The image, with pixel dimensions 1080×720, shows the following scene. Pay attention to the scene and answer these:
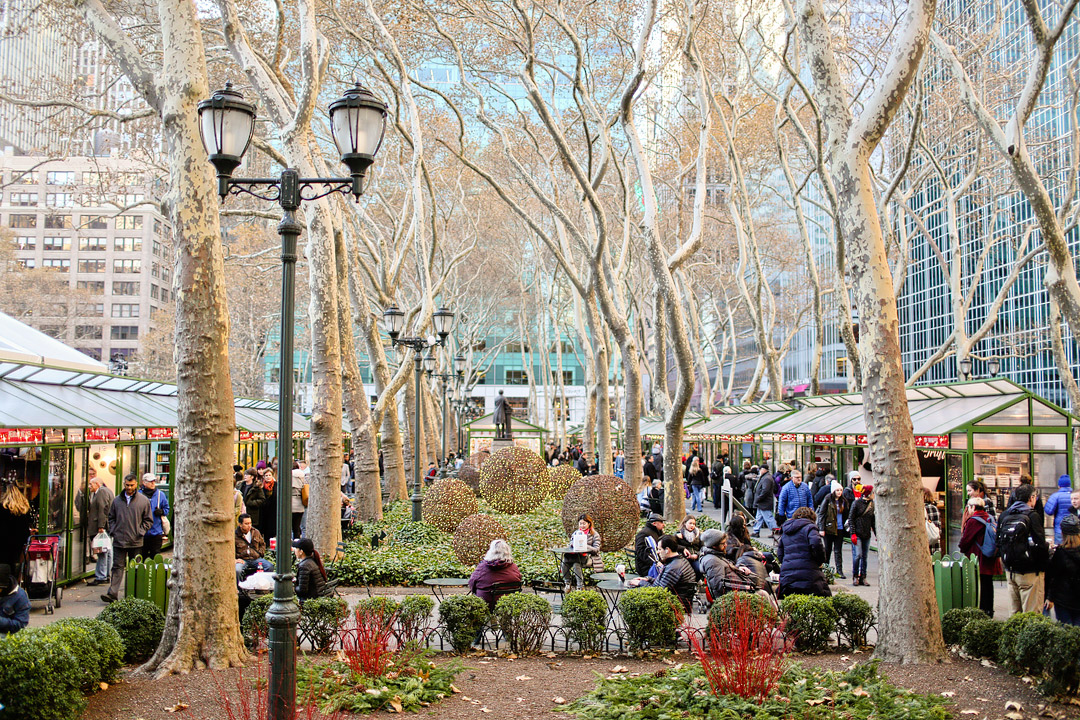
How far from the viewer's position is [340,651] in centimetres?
749

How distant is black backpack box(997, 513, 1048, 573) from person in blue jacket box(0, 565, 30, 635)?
8.50m

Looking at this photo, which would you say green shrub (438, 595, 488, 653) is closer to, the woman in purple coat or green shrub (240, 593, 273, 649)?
the woman in purple coat

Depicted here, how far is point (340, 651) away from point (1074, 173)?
1430 cm

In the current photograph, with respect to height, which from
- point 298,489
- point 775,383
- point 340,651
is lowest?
point 340,651

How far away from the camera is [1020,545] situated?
8.26 meters

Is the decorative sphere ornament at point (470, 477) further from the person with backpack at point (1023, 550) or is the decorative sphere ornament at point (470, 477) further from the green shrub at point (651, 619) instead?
the person with backpack at point (1023, 550)

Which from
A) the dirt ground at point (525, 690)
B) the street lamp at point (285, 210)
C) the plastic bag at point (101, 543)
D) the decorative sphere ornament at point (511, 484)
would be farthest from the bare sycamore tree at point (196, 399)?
the decorative sphere ornament at point (511, 484)

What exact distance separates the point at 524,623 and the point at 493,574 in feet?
2.72

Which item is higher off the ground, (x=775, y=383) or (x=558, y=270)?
(x=558, y=270)

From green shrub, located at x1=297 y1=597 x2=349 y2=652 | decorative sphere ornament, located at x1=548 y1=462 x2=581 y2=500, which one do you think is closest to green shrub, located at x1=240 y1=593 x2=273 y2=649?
green shrub, located at x1=297 y1=597 x2=349 y2=652

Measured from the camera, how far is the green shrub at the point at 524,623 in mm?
8055

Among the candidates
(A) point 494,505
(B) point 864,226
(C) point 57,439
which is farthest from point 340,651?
(A) point 494,505

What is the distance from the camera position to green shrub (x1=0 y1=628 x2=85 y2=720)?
5273 millimetres

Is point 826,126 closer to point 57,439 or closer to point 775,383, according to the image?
point 57,439
